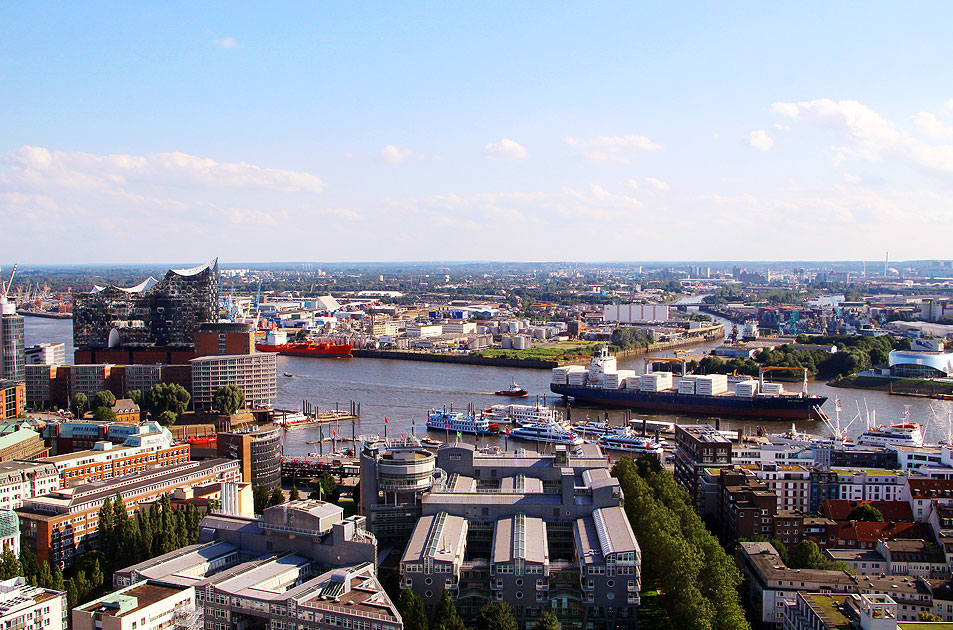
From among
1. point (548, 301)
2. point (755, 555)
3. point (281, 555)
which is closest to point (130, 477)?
point (281, 555)

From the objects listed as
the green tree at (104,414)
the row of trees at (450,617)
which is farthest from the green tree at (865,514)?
the green tree at (104,414)

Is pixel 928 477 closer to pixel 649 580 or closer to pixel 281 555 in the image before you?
pixel 649 580

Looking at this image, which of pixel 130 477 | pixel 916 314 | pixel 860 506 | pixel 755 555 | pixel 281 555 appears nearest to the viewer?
pixel 281 555

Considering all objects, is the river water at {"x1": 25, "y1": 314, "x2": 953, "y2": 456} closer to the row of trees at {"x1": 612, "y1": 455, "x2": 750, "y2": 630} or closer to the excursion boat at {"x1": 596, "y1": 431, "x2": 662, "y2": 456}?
the excursion boat at {"x1": 596, "y1": 431, "x2": 662, "y2": 456}

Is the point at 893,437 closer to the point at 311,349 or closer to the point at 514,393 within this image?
the point at 514,393

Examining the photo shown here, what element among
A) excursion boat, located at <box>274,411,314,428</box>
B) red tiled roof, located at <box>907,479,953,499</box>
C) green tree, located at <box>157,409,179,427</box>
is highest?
red tiled roof, located at <box>907,479,953,499</box>

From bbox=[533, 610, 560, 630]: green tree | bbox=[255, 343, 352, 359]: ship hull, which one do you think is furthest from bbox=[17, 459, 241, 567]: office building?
bbox=[255, 343, 352, 359]: ship hull
